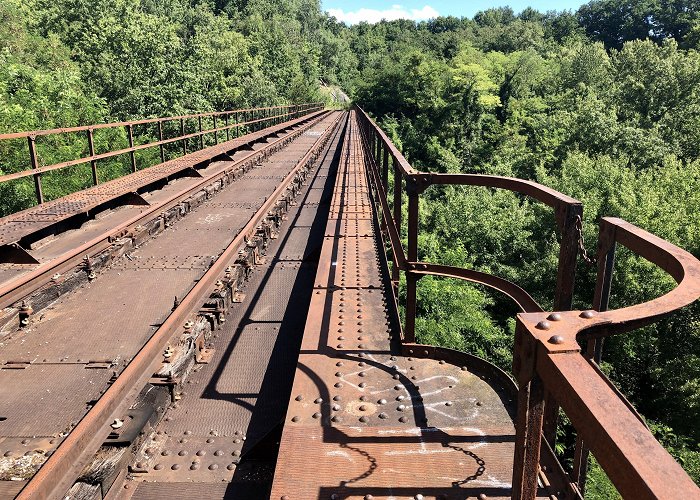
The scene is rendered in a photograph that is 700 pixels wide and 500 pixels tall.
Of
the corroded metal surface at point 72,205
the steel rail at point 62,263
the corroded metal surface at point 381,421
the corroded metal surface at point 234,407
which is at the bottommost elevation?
the corroded metal surface at point 234,407

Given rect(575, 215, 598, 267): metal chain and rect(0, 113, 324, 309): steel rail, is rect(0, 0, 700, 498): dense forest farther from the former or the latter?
rect(575, 215, 598, 267): metal chain

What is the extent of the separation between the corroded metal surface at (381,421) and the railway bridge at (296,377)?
10 millimetres

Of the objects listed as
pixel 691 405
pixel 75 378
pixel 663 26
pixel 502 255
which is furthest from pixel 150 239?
pixel 663 26

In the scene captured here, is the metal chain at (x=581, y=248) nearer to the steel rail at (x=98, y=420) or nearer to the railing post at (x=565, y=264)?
the railing post at (x=565, y=264)

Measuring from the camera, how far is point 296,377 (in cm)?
305

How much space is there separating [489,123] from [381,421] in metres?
57.1

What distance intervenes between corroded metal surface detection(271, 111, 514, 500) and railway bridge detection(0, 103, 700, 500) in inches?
0.4

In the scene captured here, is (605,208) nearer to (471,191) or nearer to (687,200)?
(687,200)

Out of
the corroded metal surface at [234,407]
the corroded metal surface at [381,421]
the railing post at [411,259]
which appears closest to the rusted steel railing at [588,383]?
the corroded metal surface at [381,421]

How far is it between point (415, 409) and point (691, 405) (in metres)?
20.8

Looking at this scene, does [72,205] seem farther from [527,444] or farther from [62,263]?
[527,444]

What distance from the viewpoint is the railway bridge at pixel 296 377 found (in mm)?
1282

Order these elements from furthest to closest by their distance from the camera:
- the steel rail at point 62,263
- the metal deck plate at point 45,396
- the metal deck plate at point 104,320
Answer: the steel rail at point 62,263 < the metal deck plate at point 104,320 < the metal deck plate at point 45,396

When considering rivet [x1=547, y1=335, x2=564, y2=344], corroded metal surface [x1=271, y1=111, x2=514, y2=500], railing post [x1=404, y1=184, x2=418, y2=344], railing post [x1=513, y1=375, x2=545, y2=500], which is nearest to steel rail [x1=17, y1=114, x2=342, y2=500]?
corroded metal surface [x1=271, y1=111, x2=514, y2=500]
